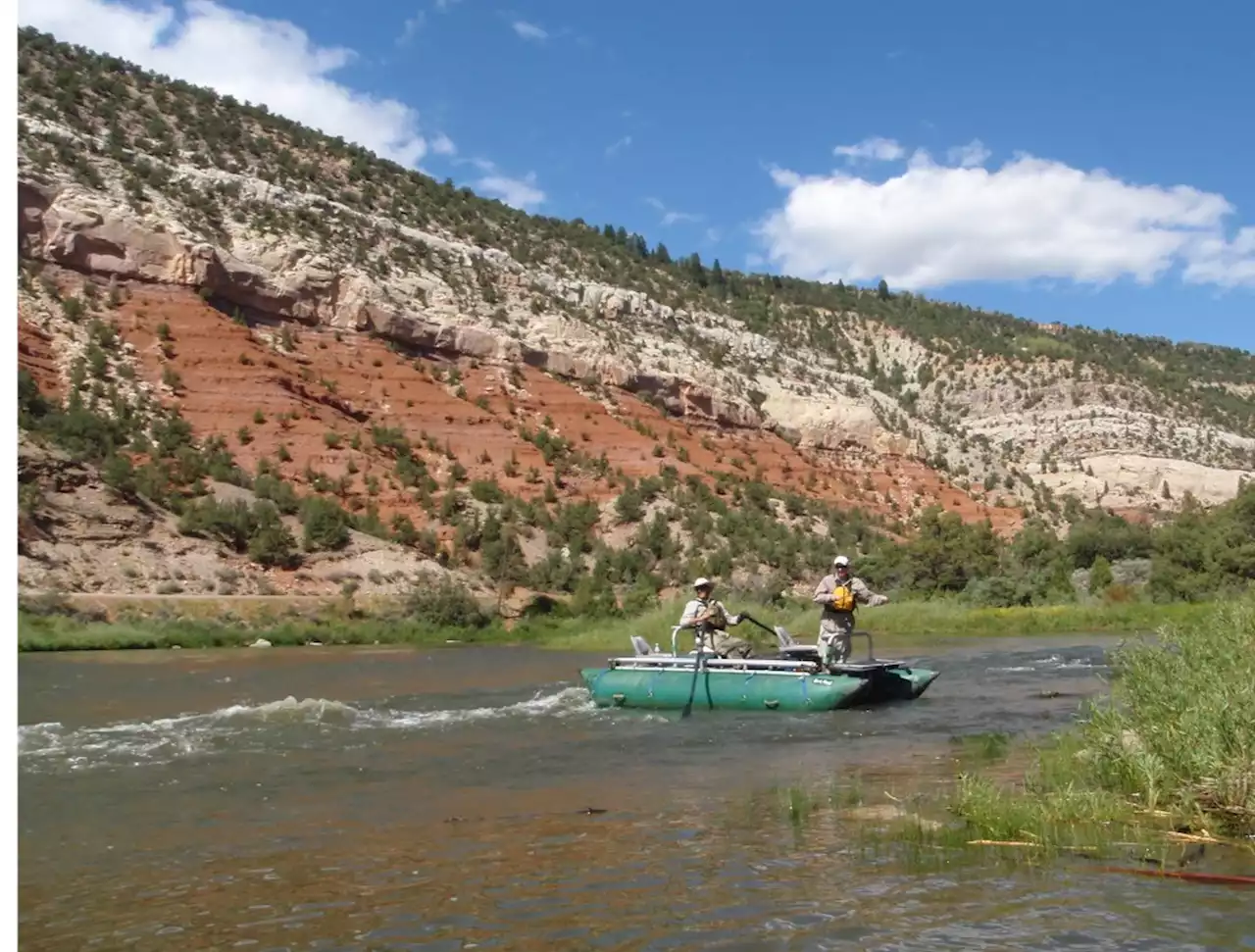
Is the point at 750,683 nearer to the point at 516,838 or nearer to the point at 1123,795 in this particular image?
the point at 516,838

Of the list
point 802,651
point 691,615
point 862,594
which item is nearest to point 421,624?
point 691,615

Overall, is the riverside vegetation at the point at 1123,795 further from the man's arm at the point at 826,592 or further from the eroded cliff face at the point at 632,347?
the eroded cliff face at the point at 632,347

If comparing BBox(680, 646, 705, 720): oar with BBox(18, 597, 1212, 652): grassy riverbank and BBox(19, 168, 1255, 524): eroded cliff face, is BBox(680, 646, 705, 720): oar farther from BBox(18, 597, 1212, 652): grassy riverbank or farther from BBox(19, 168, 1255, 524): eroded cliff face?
BBox(19, 168, 1255, 524): eroded cliff face

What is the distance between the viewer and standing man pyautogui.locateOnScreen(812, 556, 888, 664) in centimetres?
1660

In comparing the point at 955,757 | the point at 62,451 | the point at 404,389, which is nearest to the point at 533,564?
the point at 404,389

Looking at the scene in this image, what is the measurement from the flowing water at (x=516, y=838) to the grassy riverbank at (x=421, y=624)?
1243 cm

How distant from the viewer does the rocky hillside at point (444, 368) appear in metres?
46.9

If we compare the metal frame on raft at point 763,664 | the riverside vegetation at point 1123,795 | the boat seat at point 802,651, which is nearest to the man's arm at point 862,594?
the metal frame on raft at point 763,664

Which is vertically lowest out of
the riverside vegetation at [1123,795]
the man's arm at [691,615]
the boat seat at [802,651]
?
the riverside vegetation at [1123,795]

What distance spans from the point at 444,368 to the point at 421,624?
21.4 meters

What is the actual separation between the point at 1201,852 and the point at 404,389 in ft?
155

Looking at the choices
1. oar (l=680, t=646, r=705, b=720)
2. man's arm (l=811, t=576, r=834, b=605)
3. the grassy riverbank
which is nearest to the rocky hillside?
the grassy riverbank

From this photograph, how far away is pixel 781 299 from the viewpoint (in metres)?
101

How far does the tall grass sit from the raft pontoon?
5867mm
